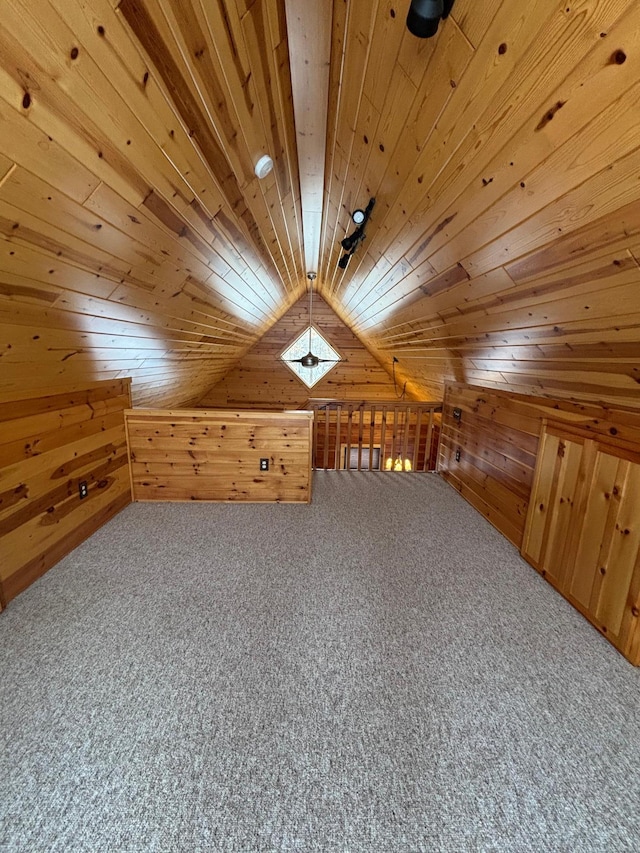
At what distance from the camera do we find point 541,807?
109 centimetres

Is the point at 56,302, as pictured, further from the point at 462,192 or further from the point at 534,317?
the point at 534,317

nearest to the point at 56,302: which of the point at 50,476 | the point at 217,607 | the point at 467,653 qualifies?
the point at 50,476

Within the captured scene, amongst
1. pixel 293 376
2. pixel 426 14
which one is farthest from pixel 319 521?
pixel 293 376

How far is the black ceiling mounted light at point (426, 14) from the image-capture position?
74 cm

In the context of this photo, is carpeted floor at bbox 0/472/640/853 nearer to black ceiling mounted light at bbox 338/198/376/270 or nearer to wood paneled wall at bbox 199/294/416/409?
black ceiling mounted light at bbox 338/198/376/270

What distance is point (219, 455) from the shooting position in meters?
3.15

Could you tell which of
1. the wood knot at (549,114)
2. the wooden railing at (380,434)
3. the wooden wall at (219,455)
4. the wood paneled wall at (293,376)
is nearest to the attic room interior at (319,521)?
the wood knot at (549,114)

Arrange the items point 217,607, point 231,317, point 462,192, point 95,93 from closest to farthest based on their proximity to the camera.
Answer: point 95,93 < point 462,192 < point 217,607 < point 231,317

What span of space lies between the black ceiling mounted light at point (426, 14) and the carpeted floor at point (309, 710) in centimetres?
211

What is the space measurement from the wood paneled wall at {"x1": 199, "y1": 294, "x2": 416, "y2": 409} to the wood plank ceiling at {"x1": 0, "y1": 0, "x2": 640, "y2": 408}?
3896mm

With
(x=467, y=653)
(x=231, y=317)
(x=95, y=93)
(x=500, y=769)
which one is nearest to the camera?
(x=95, y=93)

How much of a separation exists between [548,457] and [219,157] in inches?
95.3

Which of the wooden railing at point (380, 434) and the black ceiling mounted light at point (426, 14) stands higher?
the black ceiling mounted light at point (426, 14)

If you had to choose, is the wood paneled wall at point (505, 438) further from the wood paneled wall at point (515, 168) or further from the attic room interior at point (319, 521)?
the wood paneled wall at point (515, 168)
